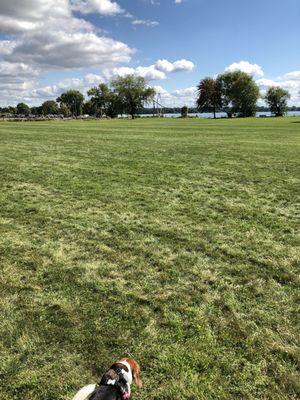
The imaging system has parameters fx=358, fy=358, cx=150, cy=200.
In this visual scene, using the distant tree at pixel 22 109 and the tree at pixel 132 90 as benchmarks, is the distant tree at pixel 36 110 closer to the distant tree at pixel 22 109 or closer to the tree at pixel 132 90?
the distant tree at pixel 22 109

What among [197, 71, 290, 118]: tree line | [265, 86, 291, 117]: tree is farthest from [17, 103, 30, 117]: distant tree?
[265, 86, 291, 117]: tree

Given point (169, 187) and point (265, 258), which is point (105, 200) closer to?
point (169, 187)

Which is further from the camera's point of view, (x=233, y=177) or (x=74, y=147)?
(x=74, y=147)

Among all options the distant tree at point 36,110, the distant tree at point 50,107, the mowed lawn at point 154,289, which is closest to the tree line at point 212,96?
the distant tree at point 50,107

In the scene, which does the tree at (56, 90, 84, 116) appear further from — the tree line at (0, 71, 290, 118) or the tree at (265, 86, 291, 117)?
the tree at (265, 86, 291, 117)

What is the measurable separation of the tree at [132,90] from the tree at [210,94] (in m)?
15.8

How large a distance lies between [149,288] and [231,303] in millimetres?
1016

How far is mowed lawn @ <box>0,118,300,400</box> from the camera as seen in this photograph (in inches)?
122

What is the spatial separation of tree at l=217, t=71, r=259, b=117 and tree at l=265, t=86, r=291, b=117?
946 cm

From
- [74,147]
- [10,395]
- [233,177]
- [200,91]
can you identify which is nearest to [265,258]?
[10,395]

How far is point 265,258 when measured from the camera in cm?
533

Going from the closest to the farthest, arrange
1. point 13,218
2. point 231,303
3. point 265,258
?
point 231,303
point 265,258
point 13,218

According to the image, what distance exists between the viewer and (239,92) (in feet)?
323

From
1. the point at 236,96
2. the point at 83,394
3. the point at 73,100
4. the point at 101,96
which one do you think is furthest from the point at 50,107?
the point at 83,394
